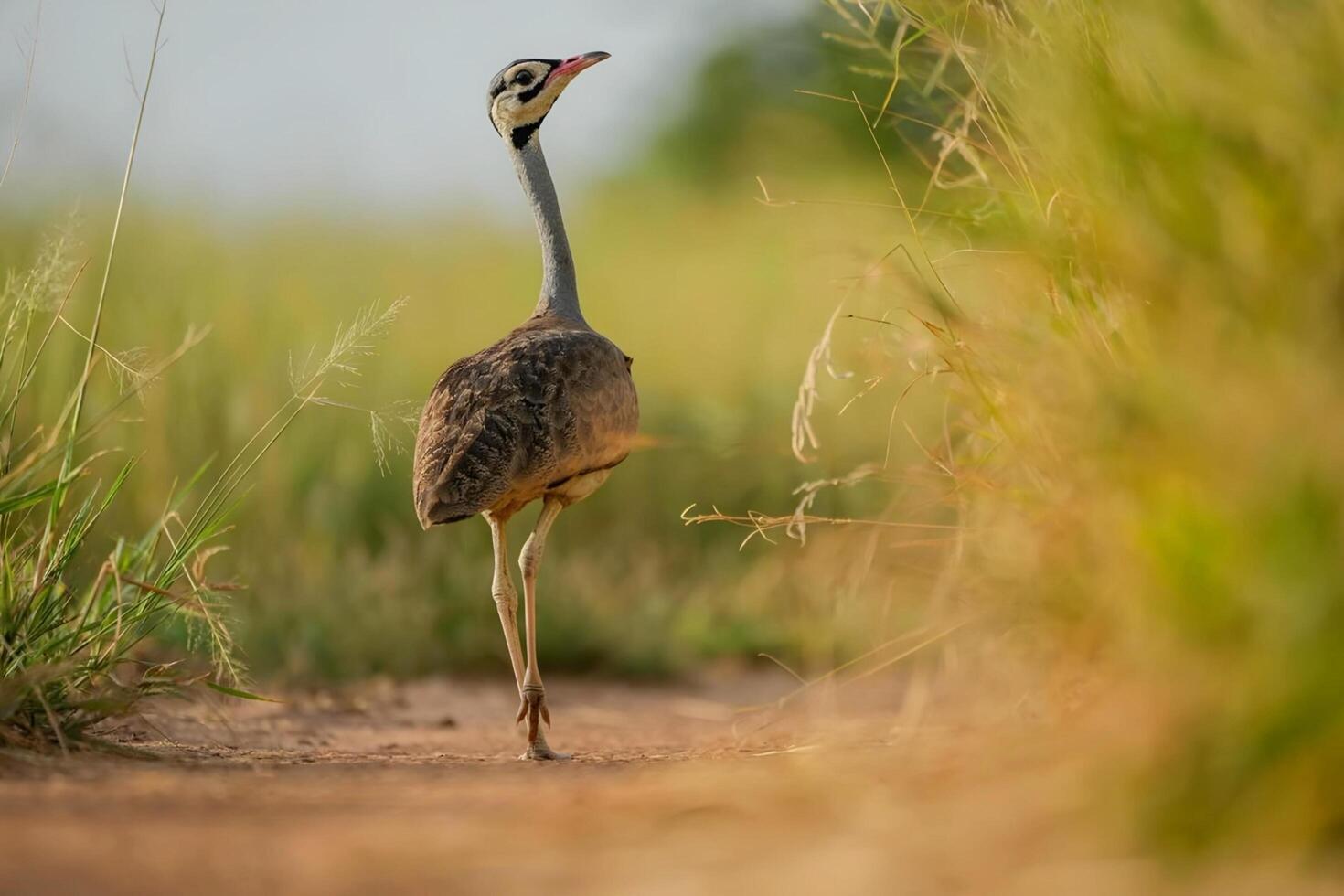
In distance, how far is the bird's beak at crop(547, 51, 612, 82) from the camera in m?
5.68

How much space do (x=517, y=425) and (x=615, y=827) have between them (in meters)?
2.43

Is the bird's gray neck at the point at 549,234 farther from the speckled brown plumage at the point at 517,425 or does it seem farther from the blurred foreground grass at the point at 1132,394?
the blurred foreground grass at the point at 1132,394

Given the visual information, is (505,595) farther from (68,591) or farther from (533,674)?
(68,591)

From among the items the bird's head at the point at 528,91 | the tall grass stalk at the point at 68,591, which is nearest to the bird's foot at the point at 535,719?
the tall grass stalk at the point at 68,591

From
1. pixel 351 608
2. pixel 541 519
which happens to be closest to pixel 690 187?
pixel 351 608

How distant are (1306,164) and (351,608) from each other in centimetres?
571

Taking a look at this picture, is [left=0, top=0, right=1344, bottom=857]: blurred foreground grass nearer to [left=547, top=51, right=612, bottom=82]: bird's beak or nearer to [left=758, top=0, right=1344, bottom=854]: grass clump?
[left=758, top=0, right=1344, bottom=854]: grass clump

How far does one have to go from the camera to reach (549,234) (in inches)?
228

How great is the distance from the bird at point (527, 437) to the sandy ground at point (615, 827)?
1272 millimetres

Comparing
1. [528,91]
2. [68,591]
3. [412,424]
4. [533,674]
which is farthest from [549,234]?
[68,591]

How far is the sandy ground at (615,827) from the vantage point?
79.9 inches

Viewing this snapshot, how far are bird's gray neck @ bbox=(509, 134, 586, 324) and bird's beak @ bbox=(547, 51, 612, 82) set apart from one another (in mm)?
280

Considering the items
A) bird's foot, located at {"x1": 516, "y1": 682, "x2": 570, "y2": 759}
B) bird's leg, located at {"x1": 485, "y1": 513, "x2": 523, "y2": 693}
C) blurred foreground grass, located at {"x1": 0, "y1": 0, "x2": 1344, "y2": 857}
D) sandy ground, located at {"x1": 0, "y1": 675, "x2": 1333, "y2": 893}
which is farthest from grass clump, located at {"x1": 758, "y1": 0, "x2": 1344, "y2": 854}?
bird's leg, located at {"x1": 485, "y1": 513, "x2": 523, "y2": 693}

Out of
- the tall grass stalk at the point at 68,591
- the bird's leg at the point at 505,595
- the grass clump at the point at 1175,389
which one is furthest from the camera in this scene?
the bird's leg at the point at 505,595
